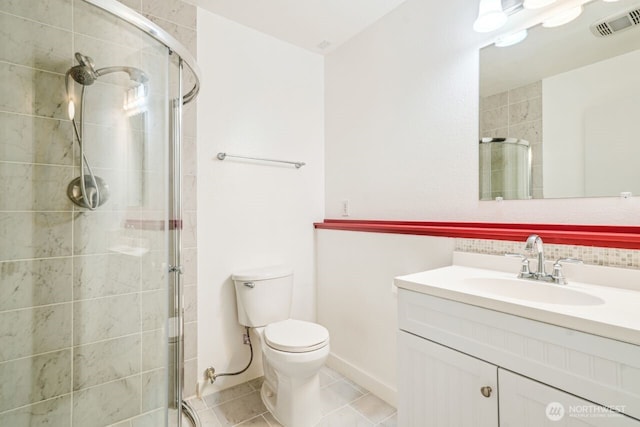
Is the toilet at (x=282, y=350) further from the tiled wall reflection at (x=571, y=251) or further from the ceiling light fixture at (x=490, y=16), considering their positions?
the ceiling light fixture at (x=490, y=16)

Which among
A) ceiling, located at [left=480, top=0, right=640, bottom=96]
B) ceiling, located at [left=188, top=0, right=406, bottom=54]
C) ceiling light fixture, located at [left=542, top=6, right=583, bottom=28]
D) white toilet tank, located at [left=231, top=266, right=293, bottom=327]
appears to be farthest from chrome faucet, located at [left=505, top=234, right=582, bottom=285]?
ceiling, located at [left=188, top=0, right=406, bottom=54]

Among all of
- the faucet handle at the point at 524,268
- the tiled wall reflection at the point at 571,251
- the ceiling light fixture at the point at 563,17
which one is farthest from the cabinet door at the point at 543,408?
the ceiling light fixture at the point at 563,17

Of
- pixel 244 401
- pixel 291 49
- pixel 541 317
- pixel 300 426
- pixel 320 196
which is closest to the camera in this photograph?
pixel 541 317

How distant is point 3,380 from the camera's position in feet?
3.81

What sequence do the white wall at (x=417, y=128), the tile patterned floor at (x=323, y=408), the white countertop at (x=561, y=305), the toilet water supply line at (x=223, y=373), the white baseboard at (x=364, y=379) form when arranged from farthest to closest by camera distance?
1. the toilet water supply line at (x=223, y=373)
2. the white baseboard at (x=364, y=379)
3. the tile patterned floor at (x=323, y=408)
4. the white wall at (x=417, y=128)
5. the white countertop at (x=561, y=305)

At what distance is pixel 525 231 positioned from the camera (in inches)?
46.5

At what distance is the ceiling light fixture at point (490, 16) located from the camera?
131 centimetres

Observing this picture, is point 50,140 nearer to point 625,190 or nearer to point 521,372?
point 521,372

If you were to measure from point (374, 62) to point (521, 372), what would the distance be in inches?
71.3

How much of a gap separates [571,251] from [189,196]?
1.79m

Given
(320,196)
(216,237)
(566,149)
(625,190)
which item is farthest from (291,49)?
(625,190)

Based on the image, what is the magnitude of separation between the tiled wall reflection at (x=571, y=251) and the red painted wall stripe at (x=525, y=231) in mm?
18

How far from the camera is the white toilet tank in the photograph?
5.79 feet

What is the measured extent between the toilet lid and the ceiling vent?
1.69 meters
